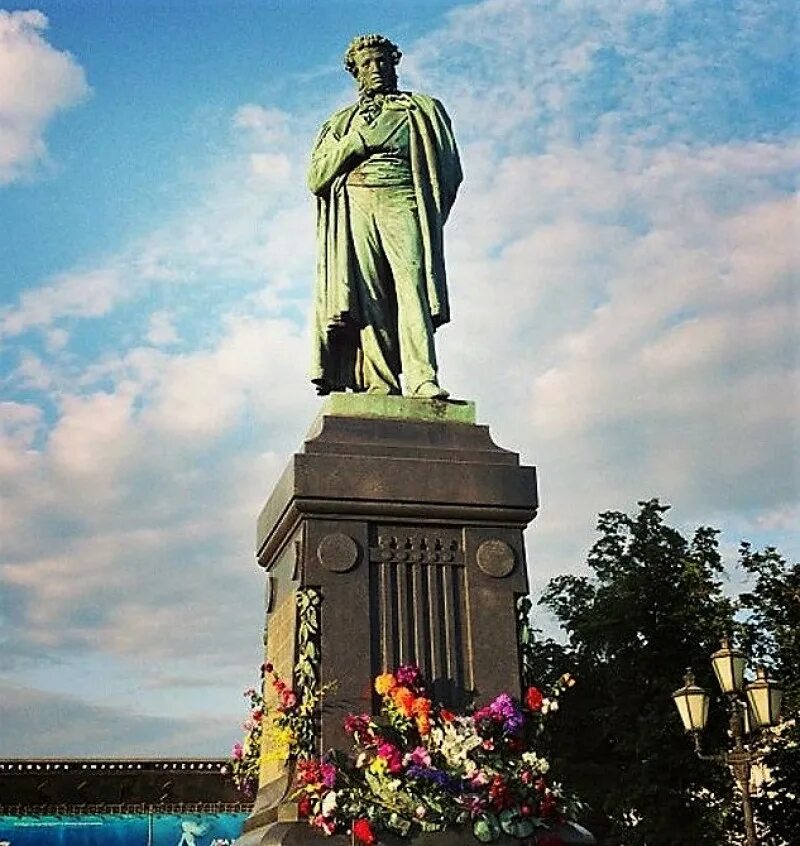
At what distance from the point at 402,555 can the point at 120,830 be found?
93.6ft

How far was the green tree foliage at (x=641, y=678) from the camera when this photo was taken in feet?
80.0

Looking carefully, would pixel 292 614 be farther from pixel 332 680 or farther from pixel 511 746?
pixel 511 746

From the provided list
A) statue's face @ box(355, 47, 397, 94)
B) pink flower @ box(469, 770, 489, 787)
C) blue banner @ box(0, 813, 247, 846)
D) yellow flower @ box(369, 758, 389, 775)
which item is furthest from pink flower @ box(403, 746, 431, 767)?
blue banner @ box(0, 813, 247, 846)

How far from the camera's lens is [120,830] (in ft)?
114

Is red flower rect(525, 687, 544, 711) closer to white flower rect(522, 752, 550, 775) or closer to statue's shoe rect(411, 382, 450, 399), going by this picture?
white flower rect(522, 752, 550, 775)

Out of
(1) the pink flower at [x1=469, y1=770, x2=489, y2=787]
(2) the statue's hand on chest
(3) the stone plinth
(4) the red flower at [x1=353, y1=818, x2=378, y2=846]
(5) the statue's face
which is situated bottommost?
(4) the red flower at [x1=353, y1=818, x2=378, y2=846]

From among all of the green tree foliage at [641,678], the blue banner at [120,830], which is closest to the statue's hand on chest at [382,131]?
the green tree foliage at [641,678]

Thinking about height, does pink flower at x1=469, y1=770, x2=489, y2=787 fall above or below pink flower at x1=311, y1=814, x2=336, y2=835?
above

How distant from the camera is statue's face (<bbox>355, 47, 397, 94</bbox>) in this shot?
1120cm

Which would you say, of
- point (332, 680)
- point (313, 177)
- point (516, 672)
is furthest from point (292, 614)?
point (313, 177)

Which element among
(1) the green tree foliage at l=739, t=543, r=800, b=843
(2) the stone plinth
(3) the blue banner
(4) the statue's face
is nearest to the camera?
(2) the stone plinth

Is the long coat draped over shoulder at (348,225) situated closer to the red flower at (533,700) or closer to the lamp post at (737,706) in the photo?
the red flower at (533,700)

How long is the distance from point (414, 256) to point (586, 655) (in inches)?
746

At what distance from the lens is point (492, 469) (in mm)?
9531
